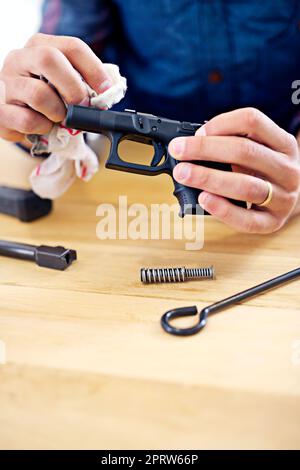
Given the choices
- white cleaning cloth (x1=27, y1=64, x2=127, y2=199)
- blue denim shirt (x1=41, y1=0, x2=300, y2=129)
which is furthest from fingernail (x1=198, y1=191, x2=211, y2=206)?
blue denim shirt (x1=41, y1=0, x2=300, y2=129)

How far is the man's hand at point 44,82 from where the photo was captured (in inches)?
19.8

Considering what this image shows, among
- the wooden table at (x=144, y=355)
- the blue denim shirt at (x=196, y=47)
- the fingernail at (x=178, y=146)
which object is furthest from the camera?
the blue denim shirt at (x=196, y=47)

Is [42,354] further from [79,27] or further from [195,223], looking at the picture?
[79,27]

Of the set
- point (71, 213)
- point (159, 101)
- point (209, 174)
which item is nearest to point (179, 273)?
point (209, 174)

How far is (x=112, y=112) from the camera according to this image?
47 cm

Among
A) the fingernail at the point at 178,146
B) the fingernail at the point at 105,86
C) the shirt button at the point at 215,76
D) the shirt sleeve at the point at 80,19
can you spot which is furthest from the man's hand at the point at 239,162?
the shirt sleeve at the point at 80,19

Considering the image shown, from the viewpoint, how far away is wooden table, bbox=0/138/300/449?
0.32 m

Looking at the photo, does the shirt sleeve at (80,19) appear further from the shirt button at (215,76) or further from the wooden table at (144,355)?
the wooden table at (144,355)

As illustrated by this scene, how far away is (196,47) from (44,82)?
0.32 meters

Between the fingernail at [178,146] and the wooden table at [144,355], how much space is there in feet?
0.41

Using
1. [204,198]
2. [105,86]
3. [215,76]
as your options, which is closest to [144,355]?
[204,198]

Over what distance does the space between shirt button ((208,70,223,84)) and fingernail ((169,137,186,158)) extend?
1.10ft

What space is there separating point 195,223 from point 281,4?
371 mm

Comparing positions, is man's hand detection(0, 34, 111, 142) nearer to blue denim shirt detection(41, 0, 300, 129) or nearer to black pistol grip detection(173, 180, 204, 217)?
black pistol grip detection(173, 180, 204, 217)
